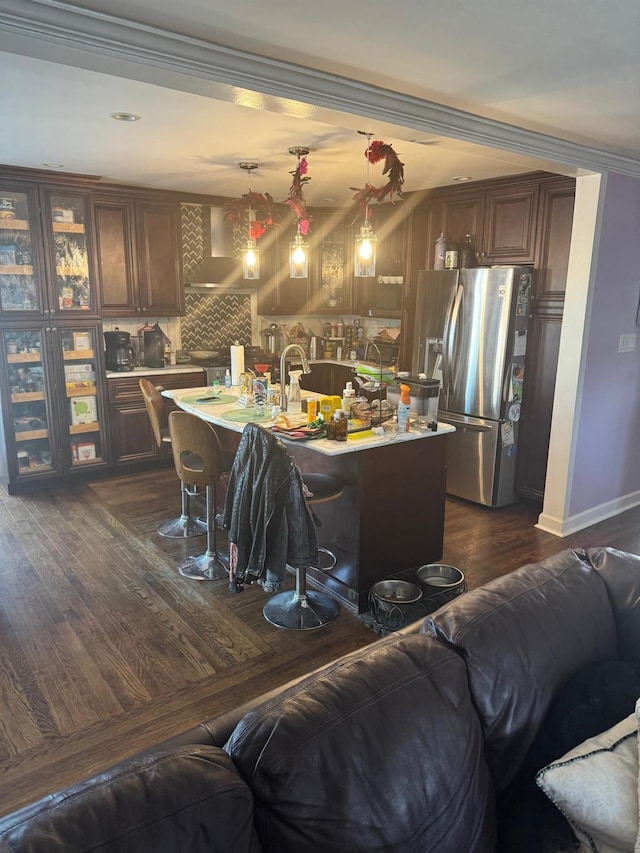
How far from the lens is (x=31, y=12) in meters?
1.76

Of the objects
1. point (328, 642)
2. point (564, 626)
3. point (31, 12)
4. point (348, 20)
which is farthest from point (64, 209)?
point (564, 626)

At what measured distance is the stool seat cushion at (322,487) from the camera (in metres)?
2.91

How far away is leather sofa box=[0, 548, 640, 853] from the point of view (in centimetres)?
96

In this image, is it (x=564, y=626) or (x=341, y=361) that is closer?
(x=564, y=626)

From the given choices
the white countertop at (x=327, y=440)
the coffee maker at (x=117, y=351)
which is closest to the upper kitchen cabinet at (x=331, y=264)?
the coffee maker at (x=117, y=351)

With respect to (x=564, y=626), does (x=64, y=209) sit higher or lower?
higher

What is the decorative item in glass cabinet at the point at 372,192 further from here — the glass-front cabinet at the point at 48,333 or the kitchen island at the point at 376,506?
the glass-front cabinet at the point at 48,333

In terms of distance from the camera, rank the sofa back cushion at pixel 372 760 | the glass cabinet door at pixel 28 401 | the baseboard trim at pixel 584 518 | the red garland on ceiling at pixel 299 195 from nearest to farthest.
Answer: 1. the sofa back cushion at pixel 372 760
2. the red garland on ceiling at pixel 299 195
3. the baseboard trim at pixel 584 518
4. the glass cabinet door at pixel 28 401

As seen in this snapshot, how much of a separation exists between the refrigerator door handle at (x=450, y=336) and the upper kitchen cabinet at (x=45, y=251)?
2.87m

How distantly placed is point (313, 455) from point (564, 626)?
1987 millimetres

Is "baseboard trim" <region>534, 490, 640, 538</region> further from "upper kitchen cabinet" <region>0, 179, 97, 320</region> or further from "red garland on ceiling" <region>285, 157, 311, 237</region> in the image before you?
"upper kitchen cabinet" <region>0, 179, 97, 320</region>

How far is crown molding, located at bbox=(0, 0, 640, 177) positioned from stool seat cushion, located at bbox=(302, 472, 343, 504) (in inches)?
66.0

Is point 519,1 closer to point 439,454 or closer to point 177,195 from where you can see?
point 439,454

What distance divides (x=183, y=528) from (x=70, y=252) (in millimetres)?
2466
